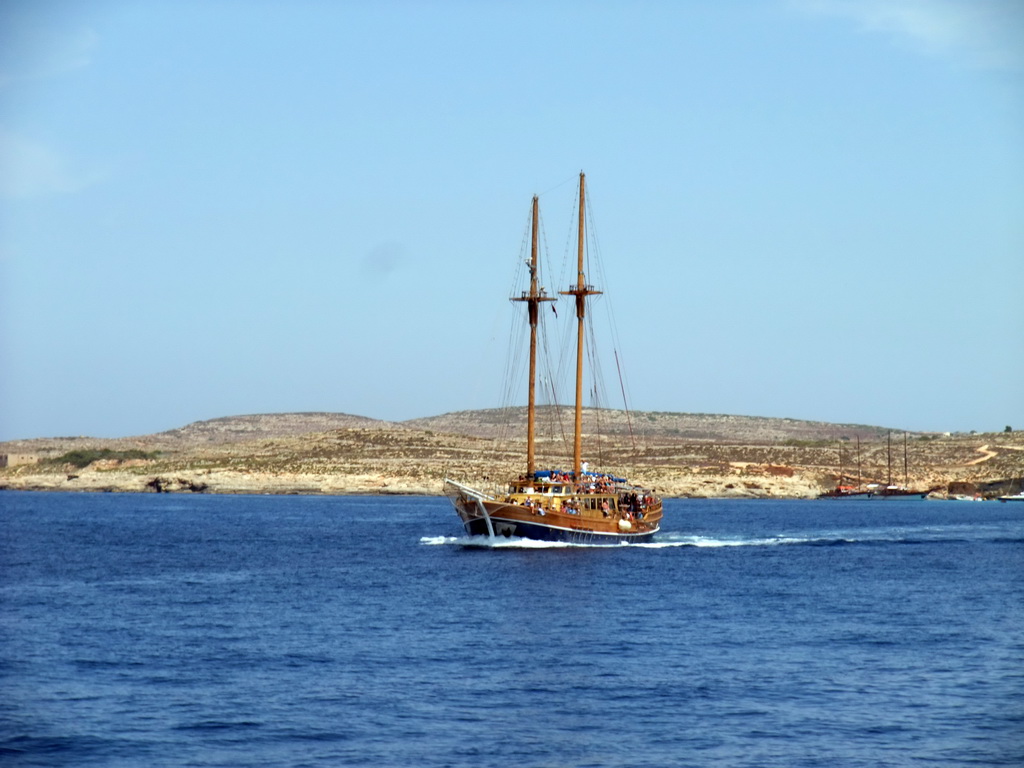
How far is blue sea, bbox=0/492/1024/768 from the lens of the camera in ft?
93.5

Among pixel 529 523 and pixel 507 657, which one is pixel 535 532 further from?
pixel 507 657

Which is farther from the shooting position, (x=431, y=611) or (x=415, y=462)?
(x=415, y=462)

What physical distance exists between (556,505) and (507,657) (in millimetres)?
37995

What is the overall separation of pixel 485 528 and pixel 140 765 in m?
51.7

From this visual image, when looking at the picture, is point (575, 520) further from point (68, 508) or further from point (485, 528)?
point (68, 508)

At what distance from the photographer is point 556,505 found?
253 feet

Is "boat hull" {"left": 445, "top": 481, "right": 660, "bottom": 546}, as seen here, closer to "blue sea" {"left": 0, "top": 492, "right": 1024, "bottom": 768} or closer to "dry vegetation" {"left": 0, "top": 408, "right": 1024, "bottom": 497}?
"blue sea" {"left": 0, "top": 492, "right": 1024, "bottom": 768}

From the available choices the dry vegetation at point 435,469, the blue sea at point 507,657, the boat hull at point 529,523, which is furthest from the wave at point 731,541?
the dry vegetation at point 435,469

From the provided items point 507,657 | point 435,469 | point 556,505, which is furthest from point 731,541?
point 435,469

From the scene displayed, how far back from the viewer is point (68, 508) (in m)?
134

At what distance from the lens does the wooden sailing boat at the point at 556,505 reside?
7619 centimetres

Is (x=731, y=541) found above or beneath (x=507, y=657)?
above

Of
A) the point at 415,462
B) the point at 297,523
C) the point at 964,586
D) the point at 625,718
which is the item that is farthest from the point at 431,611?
the point at 415,462

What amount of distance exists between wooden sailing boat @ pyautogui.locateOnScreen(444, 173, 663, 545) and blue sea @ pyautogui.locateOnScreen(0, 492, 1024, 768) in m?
1.67
